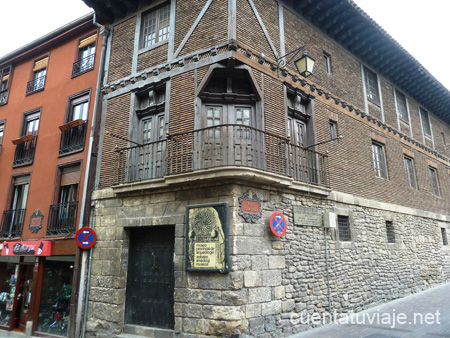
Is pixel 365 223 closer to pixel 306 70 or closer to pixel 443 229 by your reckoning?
pixel 306 70

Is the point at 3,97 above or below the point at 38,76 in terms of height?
below

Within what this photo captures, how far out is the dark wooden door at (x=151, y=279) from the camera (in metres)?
7.56

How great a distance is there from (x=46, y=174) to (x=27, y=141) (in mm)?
2060

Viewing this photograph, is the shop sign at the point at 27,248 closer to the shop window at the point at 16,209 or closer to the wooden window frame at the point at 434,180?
the shop window at the point at 16,209

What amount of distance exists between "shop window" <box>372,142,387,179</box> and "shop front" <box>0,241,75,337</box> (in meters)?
9.87

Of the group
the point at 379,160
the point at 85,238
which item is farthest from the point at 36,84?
the point at 379,160

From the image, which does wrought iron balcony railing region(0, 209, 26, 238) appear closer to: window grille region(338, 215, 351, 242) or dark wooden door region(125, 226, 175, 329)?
dark wooden door region(125, 226, 175, 329)

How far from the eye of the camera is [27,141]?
12.1 metres

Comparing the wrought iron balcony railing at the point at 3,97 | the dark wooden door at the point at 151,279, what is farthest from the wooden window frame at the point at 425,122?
the wrought iron balcony railing at the point at 3,97

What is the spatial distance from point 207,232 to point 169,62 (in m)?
4.45

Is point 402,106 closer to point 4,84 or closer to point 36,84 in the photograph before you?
point 36,84

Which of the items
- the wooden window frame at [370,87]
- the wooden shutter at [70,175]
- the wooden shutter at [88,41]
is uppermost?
the wooden shutter at [88,41]

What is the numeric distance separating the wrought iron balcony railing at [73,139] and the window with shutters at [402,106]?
11724mm

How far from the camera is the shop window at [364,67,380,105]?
40.4ft
